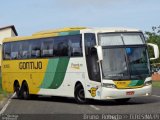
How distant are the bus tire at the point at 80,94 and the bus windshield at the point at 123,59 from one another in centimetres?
199

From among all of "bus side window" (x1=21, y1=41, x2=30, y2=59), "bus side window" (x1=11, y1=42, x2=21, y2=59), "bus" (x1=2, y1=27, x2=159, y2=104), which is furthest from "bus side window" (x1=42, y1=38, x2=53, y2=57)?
"bus side window" (x1=11, y1=42, x2=21, y2=59)

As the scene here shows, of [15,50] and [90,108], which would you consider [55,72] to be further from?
[90,108]

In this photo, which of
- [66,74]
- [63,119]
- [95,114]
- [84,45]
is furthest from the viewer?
[66,74]

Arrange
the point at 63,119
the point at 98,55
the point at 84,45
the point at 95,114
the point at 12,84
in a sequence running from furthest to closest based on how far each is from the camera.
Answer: the point at 12,84 → the point at 84,45 → the point at 98,55 → the point at 95,114 → the point at 63,119

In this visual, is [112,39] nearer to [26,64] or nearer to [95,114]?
[95,114]

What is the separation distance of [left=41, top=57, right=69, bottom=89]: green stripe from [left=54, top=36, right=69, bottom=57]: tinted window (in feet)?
0.86

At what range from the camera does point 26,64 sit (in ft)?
98.0

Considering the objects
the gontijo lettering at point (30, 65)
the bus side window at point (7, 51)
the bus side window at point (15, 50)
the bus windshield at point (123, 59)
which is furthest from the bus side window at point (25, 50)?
the bus windshield at point (123, 59)

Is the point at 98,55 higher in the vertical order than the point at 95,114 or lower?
higher

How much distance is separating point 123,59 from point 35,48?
263 inches

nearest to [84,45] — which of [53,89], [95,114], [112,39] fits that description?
[112,39]

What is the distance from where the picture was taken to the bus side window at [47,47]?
27172 millimetres

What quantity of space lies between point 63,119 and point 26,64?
12.9 metres

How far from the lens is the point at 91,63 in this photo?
2370 centimetres
